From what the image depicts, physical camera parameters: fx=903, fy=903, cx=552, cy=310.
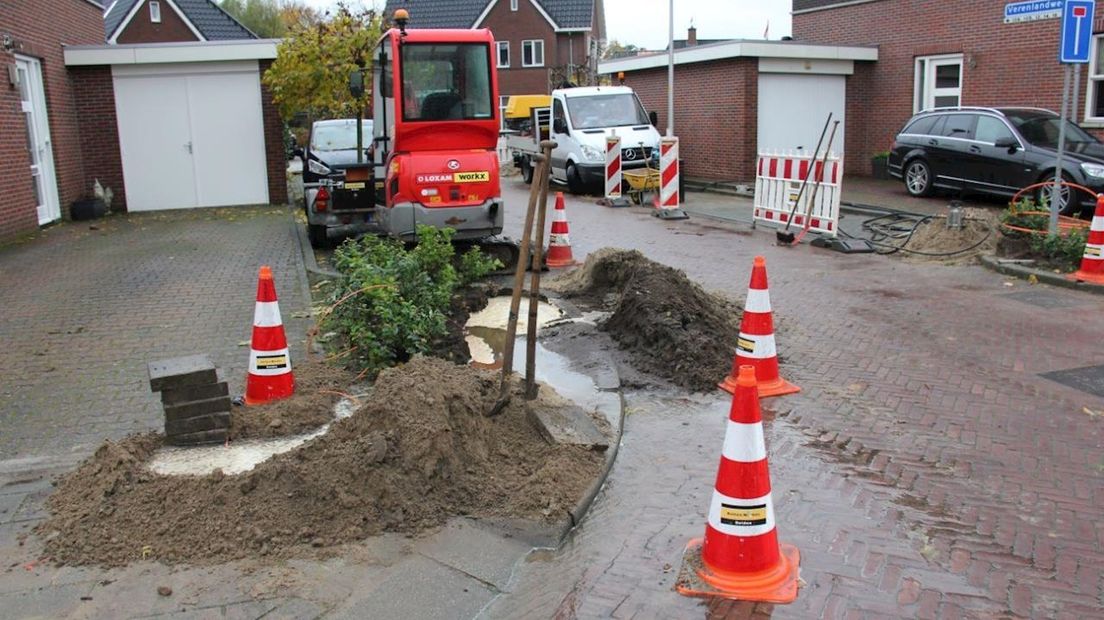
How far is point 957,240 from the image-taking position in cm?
1183

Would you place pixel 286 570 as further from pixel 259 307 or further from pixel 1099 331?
pixel 1099 331

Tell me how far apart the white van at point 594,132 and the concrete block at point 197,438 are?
1512 cm

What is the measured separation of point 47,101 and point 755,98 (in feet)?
47.9

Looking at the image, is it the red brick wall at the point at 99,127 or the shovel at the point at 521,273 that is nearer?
the shovel at the point at 521,273

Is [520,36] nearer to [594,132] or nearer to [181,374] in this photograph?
[594,132]

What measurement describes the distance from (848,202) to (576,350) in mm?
11395

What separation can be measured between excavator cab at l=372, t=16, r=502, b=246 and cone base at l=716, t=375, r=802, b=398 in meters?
4.64

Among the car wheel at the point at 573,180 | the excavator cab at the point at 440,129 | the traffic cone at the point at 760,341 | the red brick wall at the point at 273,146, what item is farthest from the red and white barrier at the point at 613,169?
the traffic cone at the point at 760,341

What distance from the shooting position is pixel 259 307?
5711mm

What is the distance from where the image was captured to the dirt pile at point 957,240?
11453mm

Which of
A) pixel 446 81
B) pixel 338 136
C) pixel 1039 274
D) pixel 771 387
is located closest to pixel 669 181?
pixel 338 136

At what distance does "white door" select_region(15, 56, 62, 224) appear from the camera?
15.2 metres

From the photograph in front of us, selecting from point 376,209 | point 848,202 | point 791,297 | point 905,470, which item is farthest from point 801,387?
point 848,202

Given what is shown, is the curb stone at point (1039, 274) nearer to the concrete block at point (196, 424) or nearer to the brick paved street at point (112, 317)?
the brick paved street at point (112, 317)
